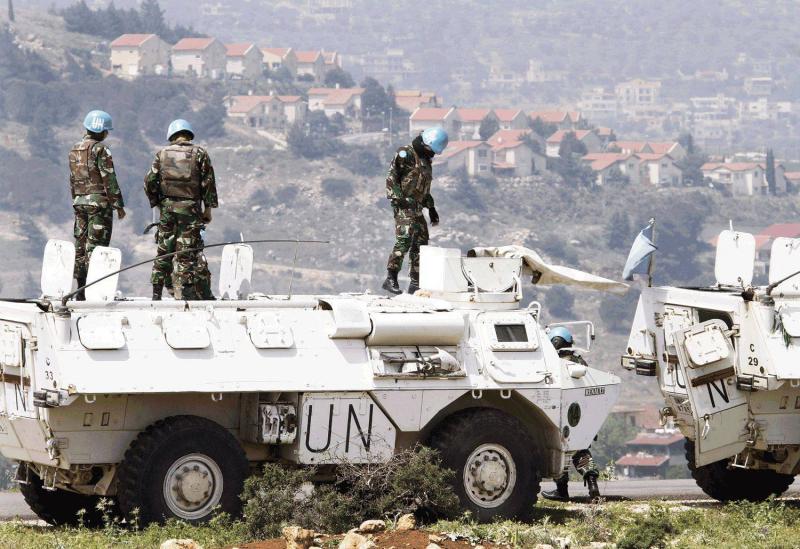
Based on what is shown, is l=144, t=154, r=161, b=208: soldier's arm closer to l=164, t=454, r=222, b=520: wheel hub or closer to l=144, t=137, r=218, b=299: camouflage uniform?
l=144, t=137, r=218, b=299: camouflage uniform

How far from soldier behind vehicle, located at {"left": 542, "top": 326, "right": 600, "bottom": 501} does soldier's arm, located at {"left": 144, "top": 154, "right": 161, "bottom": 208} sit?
4.62m

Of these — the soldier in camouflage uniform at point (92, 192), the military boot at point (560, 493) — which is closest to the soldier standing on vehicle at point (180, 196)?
the soldier in camouflage uniform at point (92, 192)

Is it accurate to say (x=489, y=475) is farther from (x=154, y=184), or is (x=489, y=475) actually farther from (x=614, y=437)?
(x=614, y=437)

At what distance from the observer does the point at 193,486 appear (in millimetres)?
17922

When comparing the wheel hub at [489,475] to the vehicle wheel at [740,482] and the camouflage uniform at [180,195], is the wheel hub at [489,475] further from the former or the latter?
the vehicle wheel at [740,482]

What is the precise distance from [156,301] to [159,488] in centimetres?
187

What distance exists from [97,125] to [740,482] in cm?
870

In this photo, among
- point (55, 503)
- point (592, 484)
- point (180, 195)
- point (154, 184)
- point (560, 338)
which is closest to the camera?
point (55, 503)

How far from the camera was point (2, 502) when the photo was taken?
24.3 metres

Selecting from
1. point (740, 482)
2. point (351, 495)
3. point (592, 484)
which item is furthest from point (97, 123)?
point (740, 482)

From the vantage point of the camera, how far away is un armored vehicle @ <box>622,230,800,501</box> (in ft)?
67.1

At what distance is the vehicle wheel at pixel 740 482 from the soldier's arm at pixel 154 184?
7204mm

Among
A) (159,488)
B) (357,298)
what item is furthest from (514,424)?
(159,488)

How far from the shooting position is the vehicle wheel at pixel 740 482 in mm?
22578
